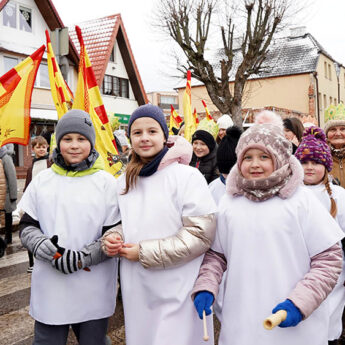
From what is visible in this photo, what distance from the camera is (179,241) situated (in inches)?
81.0

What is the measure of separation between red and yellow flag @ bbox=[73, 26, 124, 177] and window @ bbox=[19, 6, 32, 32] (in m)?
16.4

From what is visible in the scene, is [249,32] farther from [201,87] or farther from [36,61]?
[201,87]

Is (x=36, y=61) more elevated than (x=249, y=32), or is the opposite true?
(x=249, y=32)

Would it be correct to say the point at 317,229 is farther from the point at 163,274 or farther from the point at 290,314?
the point at 163,274

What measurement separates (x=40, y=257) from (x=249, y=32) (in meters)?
16.2

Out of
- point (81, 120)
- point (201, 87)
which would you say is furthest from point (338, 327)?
point (201, 87)

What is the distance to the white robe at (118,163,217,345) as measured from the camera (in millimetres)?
2105

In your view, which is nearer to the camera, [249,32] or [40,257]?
[40,257]

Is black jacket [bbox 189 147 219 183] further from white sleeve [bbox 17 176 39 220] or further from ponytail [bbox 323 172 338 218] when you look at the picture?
white sleeve [bbox 17 176 39 220]

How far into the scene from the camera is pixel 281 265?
1.86 m

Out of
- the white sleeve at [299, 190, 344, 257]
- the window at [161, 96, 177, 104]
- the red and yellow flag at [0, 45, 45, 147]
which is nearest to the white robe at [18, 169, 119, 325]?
the white sleeve at [299, 190, 344, 257]

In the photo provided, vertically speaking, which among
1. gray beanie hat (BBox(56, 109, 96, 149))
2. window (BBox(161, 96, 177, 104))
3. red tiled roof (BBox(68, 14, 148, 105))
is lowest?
gray beanie hat (BBox(56, 109, 96, 149))

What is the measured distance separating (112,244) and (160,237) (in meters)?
0.26

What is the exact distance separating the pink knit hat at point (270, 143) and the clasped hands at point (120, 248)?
753 mm
